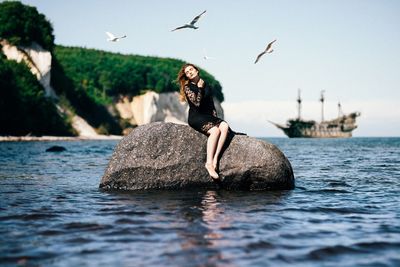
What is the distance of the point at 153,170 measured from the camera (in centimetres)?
1001

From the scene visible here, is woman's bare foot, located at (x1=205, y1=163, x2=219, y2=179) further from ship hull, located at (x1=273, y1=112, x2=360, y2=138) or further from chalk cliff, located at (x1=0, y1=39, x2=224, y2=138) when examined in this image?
ship hull, located at (x1=273, y1=112, x2=360, y2=138)

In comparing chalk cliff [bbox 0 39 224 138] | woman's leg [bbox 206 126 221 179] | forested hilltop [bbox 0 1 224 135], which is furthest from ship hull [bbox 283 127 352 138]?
A: woman's leg [bbox 206 126 221 179]

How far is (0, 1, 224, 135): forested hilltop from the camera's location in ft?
209

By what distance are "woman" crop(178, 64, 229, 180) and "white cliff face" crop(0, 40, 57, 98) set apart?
6651 centimetres

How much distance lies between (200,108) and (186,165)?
1282 millimetres

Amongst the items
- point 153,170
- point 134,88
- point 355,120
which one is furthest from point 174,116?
point 153,170

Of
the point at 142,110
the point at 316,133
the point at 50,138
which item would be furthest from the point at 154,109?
the point at 316,133

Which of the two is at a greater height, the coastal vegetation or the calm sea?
the coastal vegetation

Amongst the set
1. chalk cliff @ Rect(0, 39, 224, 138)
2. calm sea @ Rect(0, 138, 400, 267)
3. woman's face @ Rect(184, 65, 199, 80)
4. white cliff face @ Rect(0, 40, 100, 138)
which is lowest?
calm sea @ Rect(0, 138, 400, 267)

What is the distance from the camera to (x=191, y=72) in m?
10.1

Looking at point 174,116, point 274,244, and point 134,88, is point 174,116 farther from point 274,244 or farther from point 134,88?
point 274,244

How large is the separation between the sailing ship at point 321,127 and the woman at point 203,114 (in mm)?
126269

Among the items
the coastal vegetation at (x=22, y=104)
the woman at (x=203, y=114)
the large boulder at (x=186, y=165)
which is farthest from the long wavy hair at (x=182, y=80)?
the coastal vegetation at (x=22, y=104)

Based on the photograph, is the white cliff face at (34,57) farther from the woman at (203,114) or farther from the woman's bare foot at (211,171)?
the woman's bare foot at (211,171)
